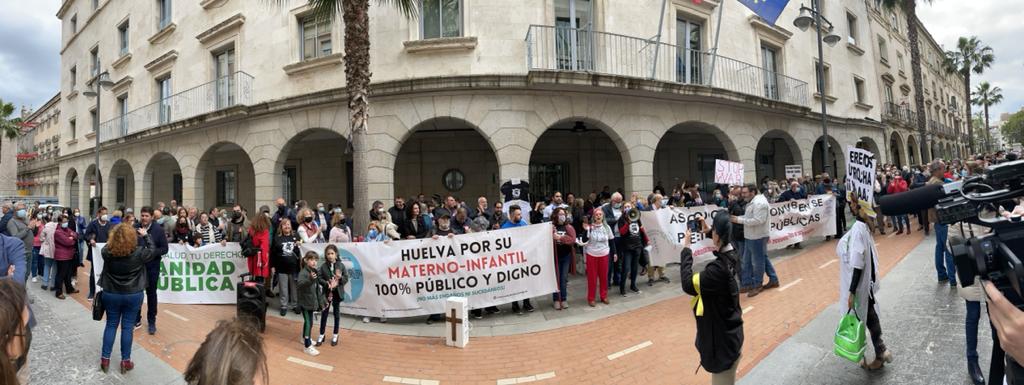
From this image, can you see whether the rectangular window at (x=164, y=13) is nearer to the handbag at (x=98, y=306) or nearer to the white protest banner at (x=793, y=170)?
the handbag at (x=98, y=306)

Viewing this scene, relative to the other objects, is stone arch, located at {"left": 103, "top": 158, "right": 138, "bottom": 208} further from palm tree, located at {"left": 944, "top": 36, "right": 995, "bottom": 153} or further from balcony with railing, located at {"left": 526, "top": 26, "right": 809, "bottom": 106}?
palm tree, located at {"left": 944, "top": 36, "right": 995, "bottom": 153}

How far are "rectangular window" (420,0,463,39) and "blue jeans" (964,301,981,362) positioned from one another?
434 inches

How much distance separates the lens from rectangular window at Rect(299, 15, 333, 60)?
504 inches

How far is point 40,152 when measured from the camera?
48188mm

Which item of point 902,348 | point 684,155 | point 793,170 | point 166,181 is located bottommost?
point 902,348

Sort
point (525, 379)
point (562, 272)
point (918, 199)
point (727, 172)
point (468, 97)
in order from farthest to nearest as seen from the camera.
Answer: point (727, 172) → point (468, 97) → point (562, 272) → point (525, 379) → point (918, 199)

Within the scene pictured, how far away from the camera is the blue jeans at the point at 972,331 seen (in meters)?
3.70

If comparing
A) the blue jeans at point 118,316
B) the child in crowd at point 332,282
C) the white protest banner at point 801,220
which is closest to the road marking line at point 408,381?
the child in crowd at point 332,282

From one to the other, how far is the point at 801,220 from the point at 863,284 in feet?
26.8

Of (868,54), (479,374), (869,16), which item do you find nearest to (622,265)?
(479,374)

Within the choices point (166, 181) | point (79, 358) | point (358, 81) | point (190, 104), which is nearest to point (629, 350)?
point (79, 358)

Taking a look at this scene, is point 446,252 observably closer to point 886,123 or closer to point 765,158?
point 765,158

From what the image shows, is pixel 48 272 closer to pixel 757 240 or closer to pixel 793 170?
pixel 757 240

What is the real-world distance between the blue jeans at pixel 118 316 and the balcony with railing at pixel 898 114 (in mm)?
31514
